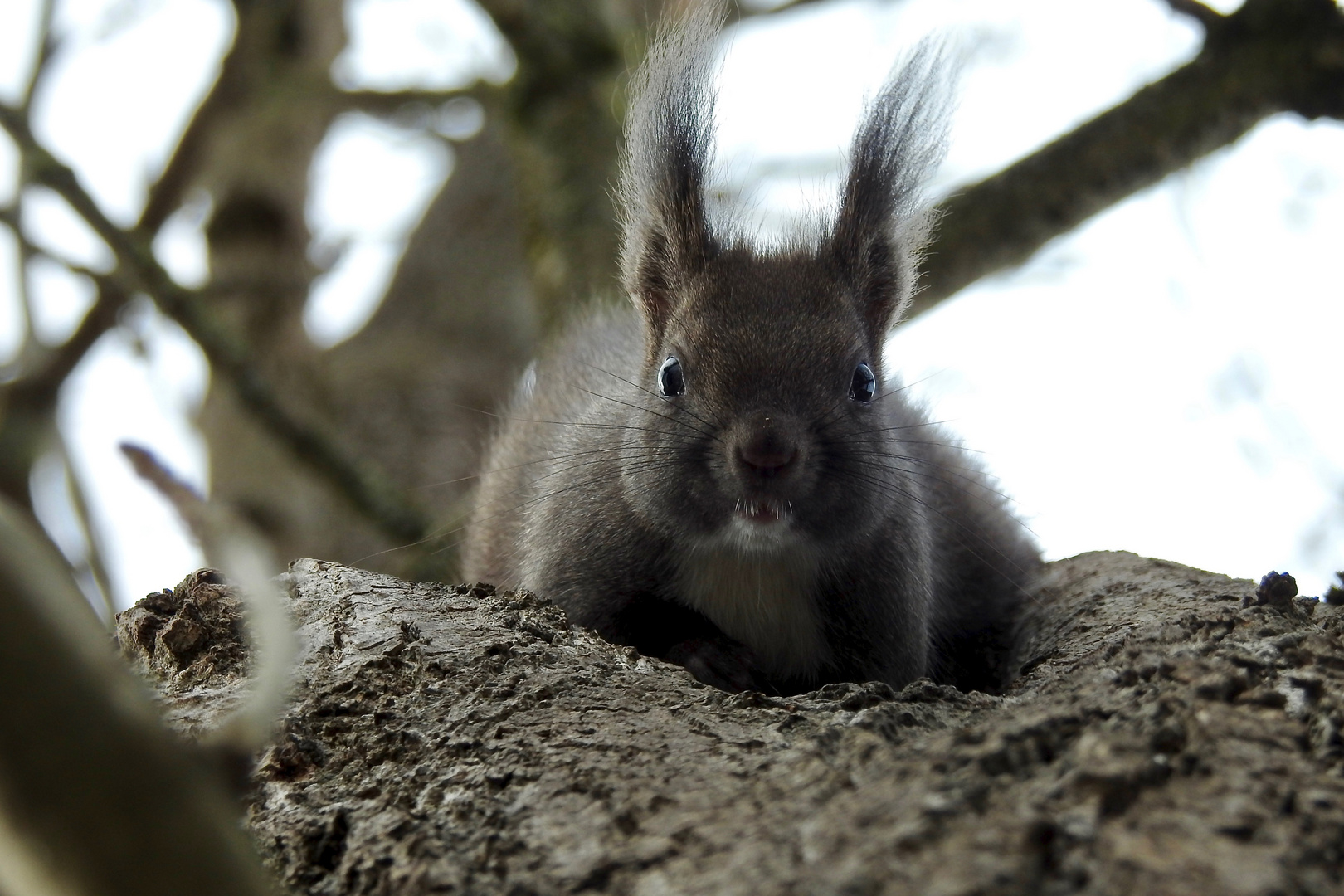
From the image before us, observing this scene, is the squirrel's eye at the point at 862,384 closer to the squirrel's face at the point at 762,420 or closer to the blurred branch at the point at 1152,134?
the squirrel's face at the point at 762,420

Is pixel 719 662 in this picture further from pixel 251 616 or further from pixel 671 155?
pixel 671 155

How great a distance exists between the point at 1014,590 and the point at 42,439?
129 inches

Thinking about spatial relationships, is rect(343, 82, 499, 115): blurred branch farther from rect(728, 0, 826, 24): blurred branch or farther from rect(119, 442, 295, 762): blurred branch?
rect(119, 442, 295, 762): blurred branch

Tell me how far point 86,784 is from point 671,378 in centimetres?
238

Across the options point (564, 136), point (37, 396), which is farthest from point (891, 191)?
point (37, 396)

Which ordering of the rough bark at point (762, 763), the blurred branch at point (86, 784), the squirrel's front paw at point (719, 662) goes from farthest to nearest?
the squirrel's front paw at point (719, 662) → the rough bark at point (762, 763) → the blurred branch at point (86, 784)

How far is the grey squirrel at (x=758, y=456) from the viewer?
306cm

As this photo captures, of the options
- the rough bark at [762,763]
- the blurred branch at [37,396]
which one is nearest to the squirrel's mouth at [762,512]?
the rough bark at [762,763]

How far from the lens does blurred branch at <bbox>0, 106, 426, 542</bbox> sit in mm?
3994

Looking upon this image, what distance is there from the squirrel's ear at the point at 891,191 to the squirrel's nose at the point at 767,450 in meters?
0.84

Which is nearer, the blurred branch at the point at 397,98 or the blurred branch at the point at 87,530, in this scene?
the blurred branch at the point at 87,530

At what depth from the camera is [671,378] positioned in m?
3.29

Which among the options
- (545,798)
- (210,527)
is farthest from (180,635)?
(545,798)

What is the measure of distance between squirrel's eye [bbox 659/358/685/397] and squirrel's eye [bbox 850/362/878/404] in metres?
0.47
